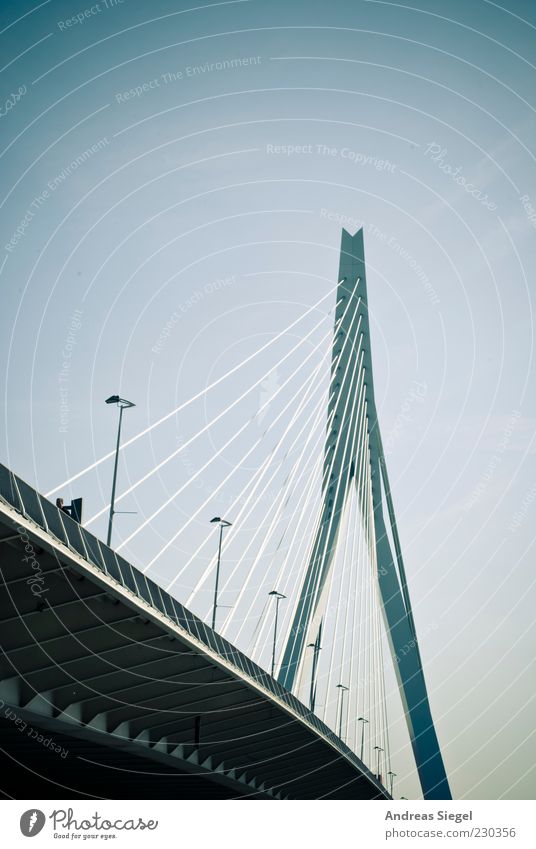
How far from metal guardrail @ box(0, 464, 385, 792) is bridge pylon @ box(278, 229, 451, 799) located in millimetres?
8091

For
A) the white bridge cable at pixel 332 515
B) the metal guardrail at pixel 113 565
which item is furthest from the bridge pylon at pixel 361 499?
the metal guardrail at pixel 113 565

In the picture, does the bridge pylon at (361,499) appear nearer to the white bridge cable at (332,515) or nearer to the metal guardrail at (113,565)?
the white bridge cable at (332,515)

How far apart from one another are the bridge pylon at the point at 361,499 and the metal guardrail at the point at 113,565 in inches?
319

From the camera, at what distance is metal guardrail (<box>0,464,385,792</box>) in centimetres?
1379

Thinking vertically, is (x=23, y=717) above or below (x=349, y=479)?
below

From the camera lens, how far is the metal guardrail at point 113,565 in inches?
543

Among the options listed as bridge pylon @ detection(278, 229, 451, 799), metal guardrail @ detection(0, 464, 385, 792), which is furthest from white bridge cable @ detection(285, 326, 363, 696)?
metal guardrail @ detection(0, 464, 385, 792)

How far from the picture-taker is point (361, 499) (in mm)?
35594

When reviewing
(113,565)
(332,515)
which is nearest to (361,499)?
(332,515)

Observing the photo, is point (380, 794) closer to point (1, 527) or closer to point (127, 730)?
point (127, 730)

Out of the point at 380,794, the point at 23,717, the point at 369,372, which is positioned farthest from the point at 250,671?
the point at 380,794

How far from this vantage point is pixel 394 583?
1383 inches

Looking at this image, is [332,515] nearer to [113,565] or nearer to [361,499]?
[361,499]
